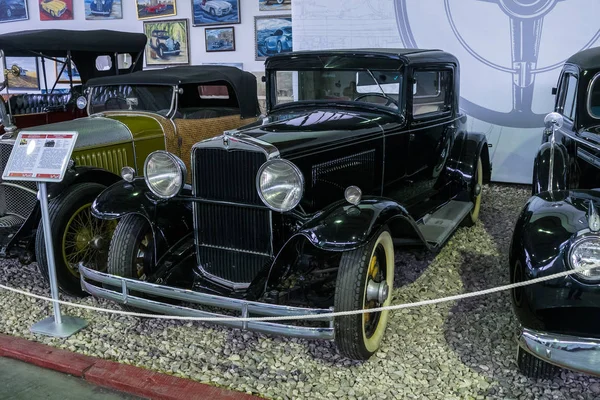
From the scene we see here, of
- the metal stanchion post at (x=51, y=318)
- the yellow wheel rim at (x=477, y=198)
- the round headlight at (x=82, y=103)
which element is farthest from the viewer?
the round headlight at (x=82, y=103)

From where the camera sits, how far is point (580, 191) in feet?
9.30

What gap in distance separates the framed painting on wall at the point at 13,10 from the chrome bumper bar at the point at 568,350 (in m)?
12.2

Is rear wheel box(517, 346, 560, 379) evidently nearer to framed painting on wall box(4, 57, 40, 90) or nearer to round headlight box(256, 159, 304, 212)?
round headlight box(256, 159, 304, 212)

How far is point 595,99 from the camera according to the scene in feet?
12.5

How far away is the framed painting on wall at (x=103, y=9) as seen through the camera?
10273mm

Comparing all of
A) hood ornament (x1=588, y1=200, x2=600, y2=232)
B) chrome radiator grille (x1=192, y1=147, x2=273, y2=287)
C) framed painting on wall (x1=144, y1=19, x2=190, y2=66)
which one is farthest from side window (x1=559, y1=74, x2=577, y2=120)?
framed painting on wall (x1=144, y1=19, x2=190, y2=66)

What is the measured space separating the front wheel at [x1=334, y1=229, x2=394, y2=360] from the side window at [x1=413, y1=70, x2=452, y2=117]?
1583 mm

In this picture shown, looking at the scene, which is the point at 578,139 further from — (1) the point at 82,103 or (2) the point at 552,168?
(1) the point at 82,103

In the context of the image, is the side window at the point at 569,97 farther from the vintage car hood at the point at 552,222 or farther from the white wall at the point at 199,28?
the white wall at the point at 199,28

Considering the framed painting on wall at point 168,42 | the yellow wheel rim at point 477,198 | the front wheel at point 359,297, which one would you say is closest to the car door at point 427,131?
the yellow wheel rim at point 477,198

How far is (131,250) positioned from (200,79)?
8.27ft

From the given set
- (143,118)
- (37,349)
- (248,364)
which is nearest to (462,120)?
(143,118)

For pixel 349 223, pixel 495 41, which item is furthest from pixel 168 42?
pixel 349 223

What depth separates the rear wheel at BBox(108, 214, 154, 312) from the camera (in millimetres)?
3168
